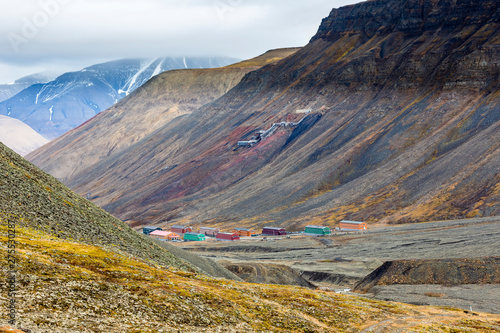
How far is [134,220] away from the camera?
169375mm

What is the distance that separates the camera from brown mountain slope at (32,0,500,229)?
13512 centimetres

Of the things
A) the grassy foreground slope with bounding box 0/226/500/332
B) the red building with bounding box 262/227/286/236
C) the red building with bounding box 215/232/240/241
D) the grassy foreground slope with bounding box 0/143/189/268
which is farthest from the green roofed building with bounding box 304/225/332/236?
the grassy foreground slope with bounding box 0/226/500/332

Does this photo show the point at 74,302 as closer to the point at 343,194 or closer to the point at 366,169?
the point at 343,194

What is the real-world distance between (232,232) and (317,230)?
71.2 feet

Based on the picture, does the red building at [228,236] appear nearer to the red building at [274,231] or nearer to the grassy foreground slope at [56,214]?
the red building at [274,231]

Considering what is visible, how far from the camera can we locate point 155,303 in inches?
1308

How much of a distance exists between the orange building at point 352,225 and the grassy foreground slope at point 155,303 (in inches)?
2926

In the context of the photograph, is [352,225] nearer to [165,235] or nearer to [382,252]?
[382,252]

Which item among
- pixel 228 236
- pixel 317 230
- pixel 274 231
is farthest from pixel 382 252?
pixel 228 236

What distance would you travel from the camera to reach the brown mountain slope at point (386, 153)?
135125 millimetres

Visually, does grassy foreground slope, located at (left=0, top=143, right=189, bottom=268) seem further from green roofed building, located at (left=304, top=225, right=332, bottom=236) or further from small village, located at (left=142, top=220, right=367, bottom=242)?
small village, located at (left=142, top=220, right=367, bottom=242)

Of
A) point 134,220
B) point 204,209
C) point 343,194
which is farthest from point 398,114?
point 134,220

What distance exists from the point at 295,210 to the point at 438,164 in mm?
38371

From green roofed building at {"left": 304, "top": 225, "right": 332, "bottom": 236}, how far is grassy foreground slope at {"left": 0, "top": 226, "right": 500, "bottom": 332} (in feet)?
246
